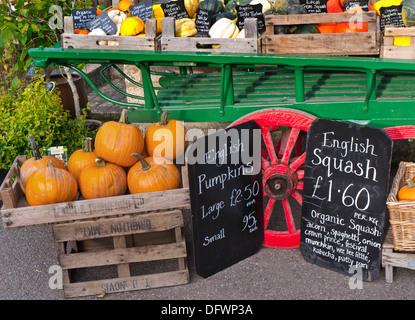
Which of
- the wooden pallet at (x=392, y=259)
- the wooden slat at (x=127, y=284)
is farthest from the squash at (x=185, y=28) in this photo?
the wooden pallet at (x=392, y=259)

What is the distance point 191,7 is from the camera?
4055mm

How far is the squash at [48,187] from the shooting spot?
3121mm

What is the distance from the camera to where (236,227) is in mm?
3484

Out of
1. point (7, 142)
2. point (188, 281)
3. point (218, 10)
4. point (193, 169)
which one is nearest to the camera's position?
point (193, 169)

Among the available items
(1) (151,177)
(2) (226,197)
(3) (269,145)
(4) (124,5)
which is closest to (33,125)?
(4) (124,5)

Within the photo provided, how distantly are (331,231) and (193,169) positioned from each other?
3.29 ft

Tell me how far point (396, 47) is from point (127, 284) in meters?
2.31

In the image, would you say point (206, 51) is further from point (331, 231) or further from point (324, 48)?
point (331, 231)

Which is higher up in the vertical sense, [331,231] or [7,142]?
[7,142]

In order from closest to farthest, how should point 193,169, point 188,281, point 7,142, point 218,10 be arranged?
1. point 193,169
2. point 188,281
3. point 218,10
4. point 7,142

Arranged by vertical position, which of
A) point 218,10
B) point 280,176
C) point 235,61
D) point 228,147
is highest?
point 218,10

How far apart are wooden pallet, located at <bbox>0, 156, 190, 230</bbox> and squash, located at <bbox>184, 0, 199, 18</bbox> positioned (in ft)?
4.86

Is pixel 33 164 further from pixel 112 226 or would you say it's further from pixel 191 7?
pixel 191 7
